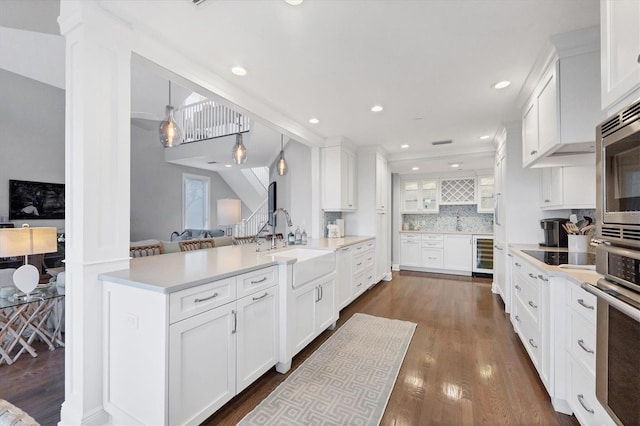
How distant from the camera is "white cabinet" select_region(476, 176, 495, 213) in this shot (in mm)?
5922

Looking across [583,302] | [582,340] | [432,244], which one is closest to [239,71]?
[583,302]

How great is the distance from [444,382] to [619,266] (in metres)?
1.50

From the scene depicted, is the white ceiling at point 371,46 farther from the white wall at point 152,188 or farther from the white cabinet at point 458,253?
the white wall at point 152,188

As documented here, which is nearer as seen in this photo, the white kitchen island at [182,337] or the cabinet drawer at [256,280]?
the white kitchen island at [182,337]

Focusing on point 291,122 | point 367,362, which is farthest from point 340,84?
point 367,362

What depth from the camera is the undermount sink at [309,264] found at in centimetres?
232

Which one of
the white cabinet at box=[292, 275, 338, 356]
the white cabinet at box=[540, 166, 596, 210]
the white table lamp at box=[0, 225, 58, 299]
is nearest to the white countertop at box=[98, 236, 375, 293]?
the white cabinet at box=[292, 275, 338, 356]

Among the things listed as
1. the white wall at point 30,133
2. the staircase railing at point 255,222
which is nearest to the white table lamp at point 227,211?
the staircase railing at point 255,222

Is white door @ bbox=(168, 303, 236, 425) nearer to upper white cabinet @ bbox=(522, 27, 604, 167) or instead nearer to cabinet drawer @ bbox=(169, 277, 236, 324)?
cabinet drawer @ bbox=(169, 277, 236, 324)

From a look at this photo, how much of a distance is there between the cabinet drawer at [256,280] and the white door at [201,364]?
0.14m

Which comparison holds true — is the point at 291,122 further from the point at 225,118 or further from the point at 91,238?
the point at 225,118

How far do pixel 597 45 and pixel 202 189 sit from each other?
8.37m

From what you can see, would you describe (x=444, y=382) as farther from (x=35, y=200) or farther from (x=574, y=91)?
(x=35, y=200)

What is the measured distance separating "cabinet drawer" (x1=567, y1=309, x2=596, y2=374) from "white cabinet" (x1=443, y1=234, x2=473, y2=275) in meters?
4.31
